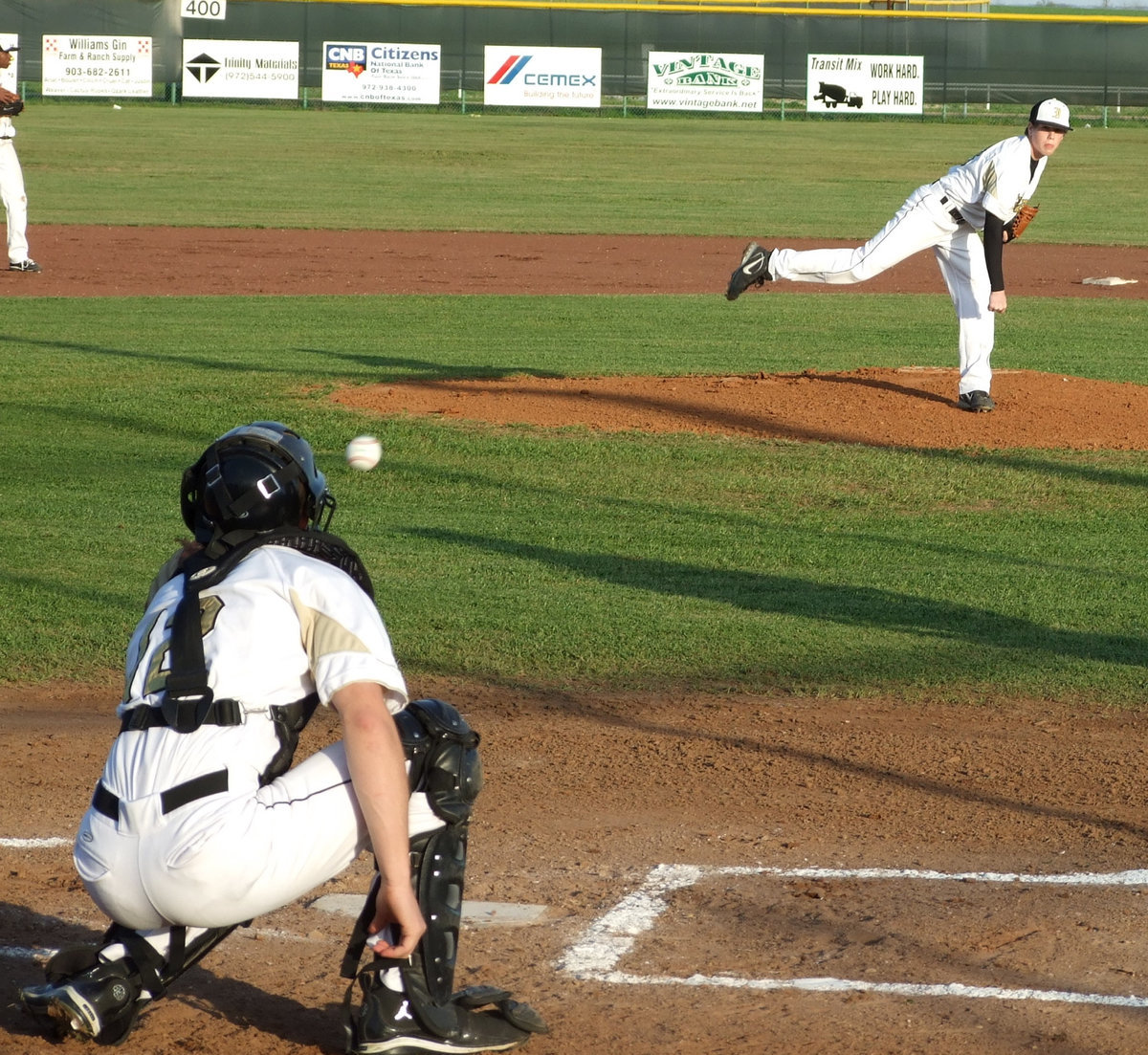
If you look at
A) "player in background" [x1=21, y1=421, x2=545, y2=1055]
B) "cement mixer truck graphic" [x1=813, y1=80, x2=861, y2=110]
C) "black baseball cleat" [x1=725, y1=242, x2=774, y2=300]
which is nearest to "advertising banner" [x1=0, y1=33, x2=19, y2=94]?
→ "cement mixer truck graphic" [x1=813, y1=80, x2=861, y2=110]

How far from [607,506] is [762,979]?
5597mm

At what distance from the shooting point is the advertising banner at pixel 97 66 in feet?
125

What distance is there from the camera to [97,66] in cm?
3875

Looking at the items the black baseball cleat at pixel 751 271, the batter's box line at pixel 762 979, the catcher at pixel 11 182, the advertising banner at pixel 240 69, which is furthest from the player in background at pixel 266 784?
the advertising banner at pixel 240 69

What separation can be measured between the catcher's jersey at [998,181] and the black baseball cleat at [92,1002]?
8519 mm

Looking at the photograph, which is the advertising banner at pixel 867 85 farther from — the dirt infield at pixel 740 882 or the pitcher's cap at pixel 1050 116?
the dirt infield at pixel 740 882

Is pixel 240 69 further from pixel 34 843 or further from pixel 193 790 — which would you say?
pixel 193 790

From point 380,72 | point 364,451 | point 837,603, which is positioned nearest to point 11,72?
point 380,72

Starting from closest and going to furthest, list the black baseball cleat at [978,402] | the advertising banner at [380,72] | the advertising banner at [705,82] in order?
the black baseball cleat at [978,402] → the advertising banner at [380,72] → the advertising banner at [705,82]

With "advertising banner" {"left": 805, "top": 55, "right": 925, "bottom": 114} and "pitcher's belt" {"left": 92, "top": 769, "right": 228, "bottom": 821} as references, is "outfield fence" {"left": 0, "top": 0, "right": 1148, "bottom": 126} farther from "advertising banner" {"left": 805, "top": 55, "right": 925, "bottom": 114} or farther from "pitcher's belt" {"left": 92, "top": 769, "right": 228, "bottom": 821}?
"pitcher's belt" {"left": 92, "top": 769, "right": 228, "bottom": 821}

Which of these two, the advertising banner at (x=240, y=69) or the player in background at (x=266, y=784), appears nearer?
the player in background at (x=266, y=784)

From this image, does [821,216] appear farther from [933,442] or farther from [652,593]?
[652,593]

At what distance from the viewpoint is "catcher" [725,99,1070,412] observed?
10414mm

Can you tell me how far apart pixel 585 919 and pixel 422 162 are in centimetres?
3011
